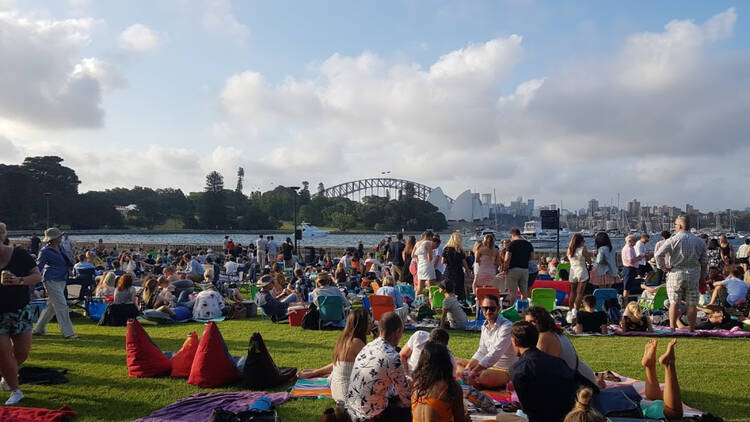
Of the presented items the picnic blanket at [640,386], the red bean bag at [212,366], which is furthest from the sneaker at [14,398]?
the picnic blanket at [640,386]

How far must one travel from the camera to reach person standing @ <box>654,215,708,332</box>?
7926 millimetres

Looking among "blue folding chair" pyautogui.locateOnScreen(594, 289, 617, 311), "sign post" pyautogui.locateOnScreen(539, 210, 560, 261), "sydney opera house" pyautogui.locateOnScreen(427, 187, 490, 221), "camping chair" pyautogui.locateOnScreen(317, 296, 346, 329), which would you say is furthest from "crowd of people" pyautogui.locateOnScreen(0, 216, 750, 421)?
"sydney opera house" pyautogui.locateOnScreen(427, 187, 490, 221)

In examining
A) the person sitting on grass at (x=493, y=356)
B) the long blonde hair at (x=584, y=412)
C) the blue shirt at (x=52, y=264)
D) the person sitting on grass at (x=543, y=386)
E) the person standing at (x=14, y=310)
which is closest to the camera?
the long blonde hair at (x=584, y=412)

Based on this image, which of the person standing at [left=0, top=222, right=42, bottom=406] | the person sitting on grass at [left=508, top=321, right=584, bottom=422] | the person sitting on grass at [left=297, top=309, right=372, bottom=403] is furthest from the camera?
the person standing at [left=0, top=222, right=42, bottom=406]

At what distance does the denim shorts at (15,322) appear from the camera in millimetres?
5129

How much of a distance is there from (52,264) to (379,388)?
19.2ft

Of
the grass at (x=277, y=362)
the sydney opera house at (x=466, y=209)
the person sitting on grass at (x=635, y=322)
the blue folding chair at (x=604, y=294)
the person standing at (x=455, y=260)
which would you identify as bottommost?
the grass at (x=277, y=362)

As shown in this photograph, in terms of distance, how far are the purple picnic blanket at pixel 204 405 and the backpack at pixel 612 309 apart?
20.8 feet

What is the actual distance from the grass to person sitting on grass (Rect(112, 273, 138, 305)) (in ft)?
1.92

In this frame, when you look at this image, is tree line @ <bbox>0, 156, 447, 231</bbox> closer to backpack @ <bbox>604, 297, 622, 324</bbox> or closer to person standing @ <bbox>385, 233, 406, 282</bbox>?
person standing @ <bbox>385, 233, 406, 282</bbox>

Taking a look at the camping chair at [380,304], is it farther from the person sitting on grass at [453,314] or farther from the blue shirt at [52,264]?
the blue shirt at [52,264]

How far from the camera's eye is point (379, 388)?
4.12 m

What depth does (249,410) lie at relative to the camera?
15.6 feet

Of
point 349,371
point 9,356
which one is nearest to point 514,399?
point 349,371
